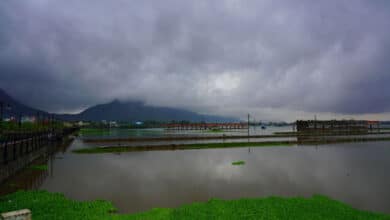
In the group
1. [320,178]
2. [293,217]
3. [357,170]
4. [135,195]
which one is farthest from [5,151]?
[357,170]

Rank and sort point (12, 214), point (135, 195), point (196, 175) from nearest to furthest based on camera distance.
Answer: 1. point (12, 214)
2. point (135, 195)
3. point (196, 175)

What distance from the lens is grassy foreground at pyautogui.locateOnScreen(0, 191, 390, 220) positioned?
10.0m

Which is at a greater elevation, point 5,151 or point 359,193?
point 5,151

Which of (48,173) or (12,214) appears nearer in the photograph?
(12,214)

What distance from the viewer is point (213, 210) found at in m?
10.7

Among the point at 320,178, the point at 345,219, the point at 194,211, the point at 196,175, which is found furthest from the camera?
the point at 196,175

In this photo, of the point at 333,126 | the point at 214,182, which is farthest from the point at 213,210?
the point at 333,126

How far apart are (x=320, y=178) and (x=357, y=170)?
19.8 ft

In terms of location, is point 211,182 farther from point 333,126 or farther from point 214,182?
point 333,126

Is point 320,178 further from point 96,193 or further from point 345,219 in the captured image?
point 96,193

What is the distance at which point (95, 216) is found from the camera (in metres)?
10.2

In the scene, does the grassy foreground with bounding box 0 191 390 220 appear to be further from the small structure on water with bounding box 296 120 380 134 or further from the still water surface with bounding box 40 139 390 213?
the small structure on water with bounding box 296 120 380 134

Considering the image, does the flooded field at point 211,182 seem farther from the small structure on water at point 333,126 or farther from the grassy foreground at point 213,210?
the small structure on water at point 333,126

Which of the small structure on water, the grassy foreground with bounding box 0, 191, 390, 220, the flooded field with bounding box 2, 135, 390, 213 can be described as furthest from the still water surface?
the small structure on water
